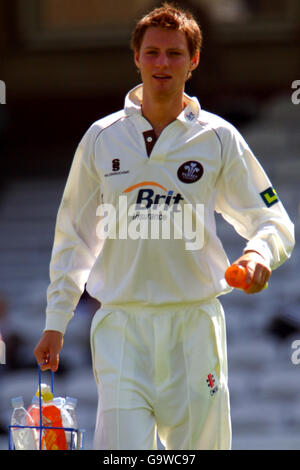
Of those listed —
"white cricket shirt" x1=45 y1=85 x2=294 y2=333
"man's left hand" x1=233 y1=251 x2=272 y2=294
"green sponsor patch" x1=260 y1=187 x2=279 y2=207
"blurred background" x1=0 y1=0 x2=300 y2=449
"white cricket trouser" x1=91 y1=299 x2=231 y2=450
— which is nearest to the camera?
"man's left hand" x1=233 y1=251 x2=272 y2=294

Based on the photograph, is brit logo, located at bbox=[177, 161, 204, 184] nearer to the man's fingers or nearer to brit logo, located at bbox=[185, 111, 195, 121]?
brit logo, located at bbox=[185, 111, 195, 121]

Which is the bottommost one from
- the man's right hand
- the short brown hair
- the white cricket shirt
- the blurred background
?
the man's right hand

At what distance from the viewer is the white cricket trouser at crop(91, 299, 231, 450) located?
3791 millimetres

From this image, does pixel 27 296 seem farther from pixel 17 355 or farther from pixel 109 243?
pixel 109 243

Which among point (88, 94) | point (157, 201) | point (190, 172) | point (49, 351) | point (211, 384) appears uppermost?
point (88, 94)

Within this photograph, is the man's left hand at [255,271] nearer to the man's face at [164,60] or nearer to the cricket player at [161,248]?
the cricket player at [161,248]

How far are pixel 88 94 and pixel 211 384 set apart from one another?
860 cm

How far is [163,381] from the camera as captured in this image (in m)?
3.83

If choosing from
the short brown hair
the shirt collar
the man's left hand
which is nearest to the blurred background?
the shirt collar

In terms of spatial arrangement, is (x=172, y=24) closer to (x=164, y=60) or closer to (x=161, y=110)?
(x=164, y=60)

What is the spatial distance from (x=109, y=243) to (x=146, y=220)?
0.63 feet

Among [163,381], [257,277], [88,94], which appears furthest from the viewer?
[88,94]

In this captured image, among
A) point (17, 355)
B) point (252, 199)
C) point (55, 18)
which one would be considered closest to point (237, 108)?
point (55, 18)

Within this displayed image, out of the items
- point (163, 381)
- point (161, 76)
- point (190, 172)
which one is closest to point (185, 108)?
point (161, 76)
